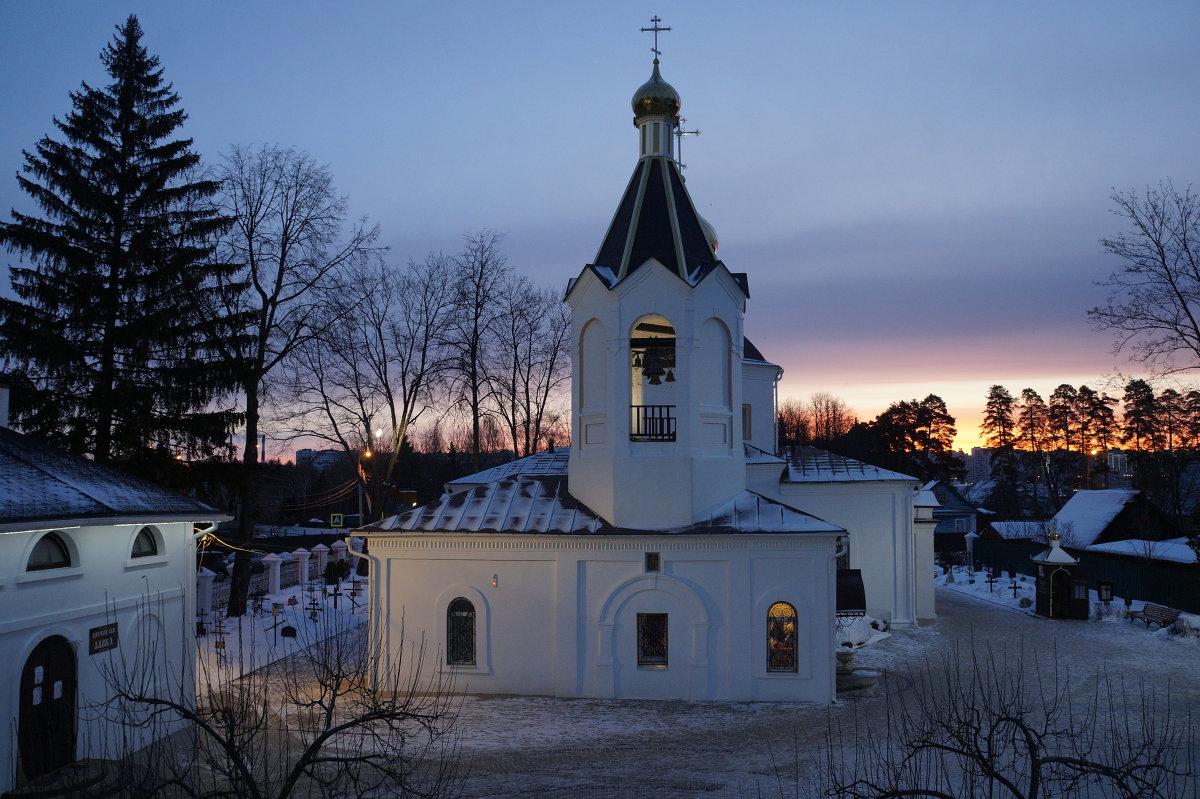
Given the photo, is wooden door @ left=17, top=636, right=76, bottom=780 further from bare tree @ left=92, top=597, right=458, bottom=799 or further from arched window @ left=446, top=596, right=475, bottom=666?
arched window @ left=446, top=596, right=475, bottom=666

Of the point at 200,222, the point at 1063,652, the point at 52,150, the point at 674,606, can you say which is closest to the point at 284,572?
the point at 200,222

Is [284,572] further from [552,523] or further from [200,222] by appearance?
[552,523]

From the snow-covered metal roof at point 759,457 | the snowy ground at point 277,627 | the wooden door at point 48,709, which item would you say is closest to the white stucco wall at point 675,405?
the snowy ground at point 277,627

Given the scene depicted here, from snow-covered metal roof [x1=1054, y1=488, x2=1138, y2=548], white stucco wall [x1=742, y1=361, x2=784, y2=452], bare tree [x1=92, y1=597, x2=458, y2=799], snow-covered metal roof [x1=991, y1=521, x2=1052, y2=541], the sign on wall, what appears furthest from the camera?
snow-covered metal roof [x1=991, y1=521, x2=1052, y2=541]

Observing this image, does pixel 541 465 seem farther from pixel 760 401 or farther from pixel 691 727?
pixel 691 727

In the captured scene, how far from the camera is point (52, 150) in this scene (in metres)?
20.3

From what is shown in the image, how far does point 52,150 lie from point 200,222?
3533 millimetres

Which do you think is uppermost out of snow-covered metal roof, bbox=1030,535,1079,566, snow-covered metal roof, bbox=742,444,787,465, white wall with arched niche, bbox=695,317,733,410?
white wall with arched niche, bbox=695,317,733,410

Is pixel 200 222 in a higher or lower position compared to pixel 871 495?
higher

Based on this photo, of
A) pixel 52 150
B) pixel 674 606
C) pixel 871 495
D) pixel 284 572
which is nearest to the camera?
pixel 674 606

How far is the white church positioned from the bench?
47.2 feet

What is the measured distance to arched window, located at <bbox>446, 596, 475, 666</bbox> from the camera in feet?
55.3

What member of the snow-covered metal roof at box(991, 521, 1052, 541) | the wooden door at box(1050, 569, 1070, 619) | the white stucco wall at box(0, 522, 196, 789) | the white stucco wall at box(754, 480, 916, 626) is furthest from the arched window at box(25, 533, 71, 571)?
the snow-covered metal roof at box(991, 521, 1052, 541)

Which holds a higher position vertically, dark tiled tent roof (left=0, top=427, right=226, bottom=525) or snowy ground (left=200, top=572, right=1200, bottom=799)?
dark tiled tent roof (left=0, top=427, right=226, bottom=525)
